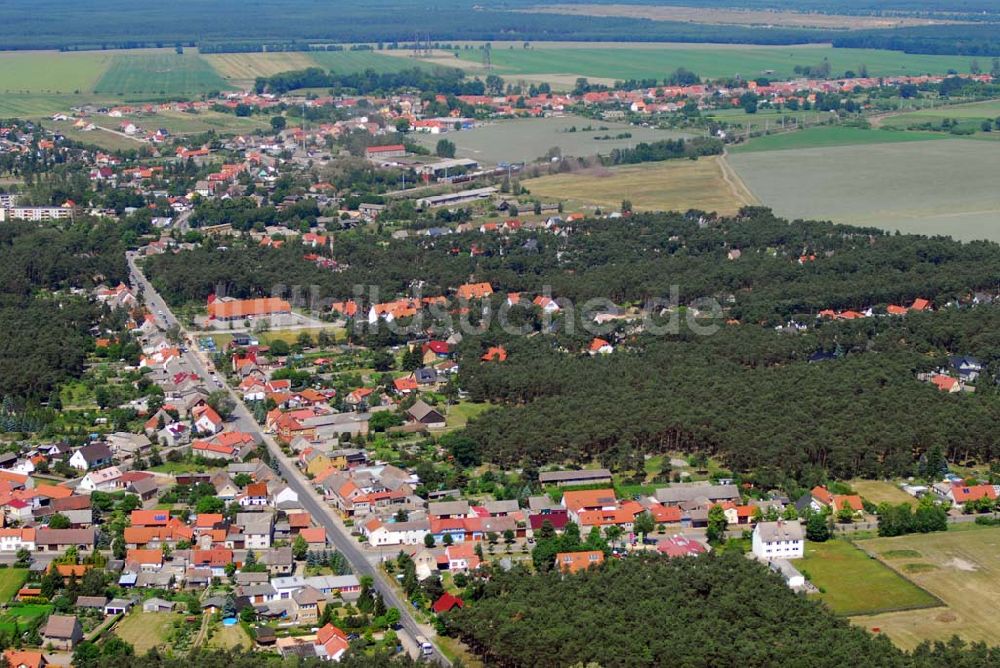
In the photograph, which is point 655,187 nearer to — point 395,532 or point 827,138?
point 827,138

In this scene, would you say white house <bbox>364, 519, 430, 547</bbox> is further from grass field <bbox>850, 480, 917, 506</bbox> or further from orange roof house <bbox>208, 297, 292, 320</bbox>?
orange roof house <bbox>208, 297, 292, 320</bbox>

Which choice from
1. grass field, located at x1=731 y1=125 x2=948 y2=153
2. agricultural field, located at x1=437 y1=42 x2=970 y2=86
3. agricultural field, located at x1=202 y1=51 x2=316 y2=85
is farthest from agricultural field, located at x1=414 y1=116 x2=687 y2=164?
agricultural field, located at x1=202 y1=51 x2=316 y2=85

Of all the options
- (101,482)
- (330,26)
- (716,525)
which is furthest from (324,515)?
(330,26)

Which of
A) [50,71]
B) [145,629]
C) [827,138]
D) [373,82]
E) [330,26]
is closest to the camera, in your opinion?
[145,629]

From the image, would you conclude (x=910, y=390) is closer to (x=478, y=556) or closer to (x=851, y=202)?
(x=478, y=556)

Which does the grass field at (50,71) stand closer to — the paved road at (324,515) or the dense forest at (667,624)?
the paved road at (324,515)

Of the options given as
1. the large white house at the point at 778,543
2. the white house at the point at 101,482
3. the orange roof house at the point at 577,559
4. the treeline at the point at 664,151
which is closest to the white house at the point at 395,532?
the orange roof house at the point at 577,559
